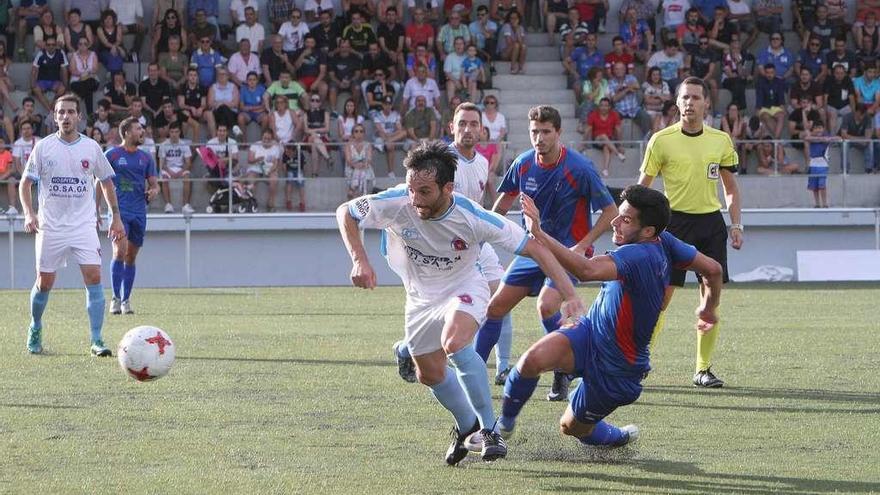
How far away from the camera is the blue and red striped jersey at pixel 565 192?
907 centimetres

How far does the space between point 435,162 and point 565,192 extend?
2.60 metres

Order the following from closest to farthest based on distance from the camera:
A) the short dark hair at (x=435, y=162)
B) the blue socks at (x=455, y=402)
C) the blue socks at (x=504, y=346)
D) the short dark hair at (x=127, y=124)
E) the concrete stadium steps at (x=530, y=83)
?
the short dark hair at (x=435, y=162)
the blue socks at (x=455, y=402)
the blue socks at (x=504, y=346)
the short dark hair at (x=127, y=124)
the concrete stadium steps at (x=530, y=83)

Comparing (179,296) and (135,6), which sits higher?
(135,6)

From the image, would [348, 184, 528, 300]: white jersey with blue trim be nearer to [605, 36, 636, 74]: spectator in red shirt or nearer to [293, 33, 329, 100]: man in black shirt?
[293, 33, 329, 100]: man in black shirt

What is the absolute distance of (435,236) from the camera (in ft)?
22.9

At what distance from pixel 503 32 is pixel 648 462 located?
2033 centimetres

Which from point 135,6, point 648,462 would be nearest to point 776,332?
point 648,462

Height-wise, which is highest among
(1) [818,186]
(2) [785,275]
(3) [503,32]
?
(3) [503,32]

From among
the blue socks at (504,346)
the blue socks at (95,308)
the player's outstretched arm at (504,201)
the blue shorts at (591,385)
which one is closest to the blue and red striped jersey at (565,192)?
the player's outstretched arm at (504,201)

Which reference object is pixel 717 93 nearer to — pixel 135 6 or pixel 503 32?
pixel 503 32

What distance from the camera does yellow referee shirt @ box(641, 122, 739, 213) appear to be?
1007 cm

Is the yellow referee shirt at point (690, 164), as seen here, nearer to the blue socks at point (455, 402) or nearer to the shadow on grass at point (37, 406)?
the blue socks at point (455, 402)

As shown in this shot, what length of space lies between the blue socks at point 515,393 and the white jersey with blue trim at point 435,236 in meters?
0.55

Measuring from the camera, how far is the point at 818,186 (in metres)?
23.0
